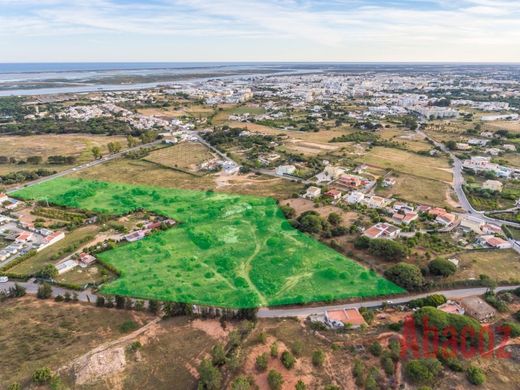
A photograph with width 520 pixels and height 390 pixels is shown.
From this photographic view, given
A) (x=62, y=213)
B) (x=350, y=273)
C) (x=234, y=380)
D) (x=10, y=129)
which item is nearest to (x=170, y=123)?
(x=10, y=129)

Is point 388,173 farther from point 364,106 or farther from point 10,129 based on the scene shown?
point 10,129

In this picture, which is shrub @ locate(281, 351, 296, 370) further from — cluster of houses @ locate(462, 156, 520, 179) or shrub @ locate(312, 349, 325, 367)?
cluster of houses @ locate(462, 156, 520, 179)

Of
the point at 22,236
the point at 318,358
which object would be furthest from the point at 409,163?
the point at 22,236

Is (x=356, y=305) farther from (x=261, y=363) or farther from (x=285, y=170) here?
(x=285, y=170)

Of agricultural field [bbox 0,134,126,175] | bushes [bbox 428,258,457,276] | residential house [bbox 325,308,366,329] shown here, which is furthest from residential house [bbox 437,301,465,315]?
agricultural field [bbox 0,134,126,175]

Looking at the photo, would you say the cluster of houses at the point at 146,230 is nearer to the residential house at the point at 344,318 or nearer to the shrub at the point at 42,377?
the shrub at the point at 42,377
